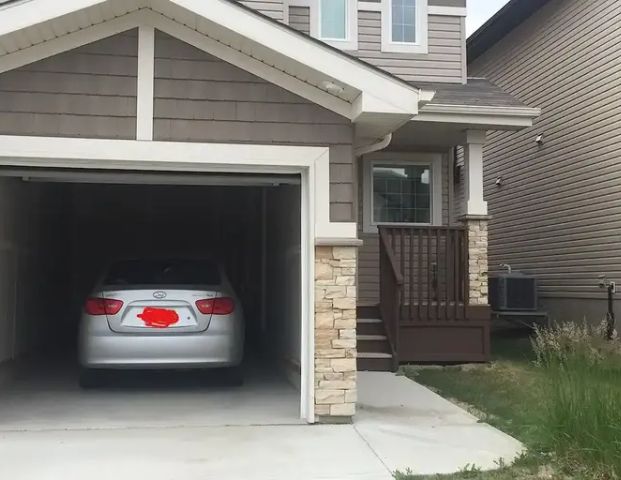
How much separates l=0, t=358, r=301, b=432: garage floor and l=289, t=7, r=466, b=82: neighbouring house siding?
16.8 ft

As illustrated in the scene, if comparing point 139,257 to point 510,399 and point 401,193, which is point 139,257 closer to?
point 510,399

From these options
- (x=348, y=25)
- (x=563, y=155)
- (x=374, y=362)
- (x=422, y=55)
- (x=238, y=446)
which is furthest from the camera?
(x=563, y=155)

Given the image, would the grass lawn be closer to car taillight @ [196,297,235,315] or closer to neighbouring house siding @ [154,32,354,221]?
neighbouring house siding @ [154,32,354,221]

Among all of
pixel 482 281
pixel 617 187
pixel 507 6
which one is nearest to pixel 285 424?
pixel 482 281

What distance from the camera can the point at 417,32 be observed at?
1094cm

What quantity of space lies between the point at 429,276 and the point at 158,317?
13.7ft

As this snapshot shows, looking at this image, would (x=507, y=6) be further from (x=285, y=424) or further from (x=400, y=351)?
(x=285, y=424)

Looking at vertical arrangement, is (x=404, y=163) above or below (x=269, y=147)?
above

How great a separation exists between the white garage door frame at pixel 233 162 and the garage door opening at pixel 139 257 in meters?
0.41

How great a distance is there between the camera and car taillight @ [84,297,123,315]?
6898 mm

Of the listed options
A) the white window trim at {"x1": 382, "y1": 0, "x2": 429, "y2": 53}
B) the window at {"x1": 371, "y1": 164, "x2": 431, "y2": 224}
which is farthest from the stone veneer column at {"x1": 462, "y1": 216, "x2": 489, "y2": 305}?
the white window trim at {"x1": 382, "y1": 0, "x2": 429, "y2": 53}

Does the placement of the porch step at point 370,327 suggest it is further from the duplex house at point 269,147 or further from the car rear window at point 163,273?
the car rear window at point 163,273

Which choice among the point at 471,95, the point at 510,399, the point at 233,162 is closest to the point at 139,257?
the point at 233,162

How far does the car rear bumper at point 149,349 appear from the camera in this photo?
22.4 ft
